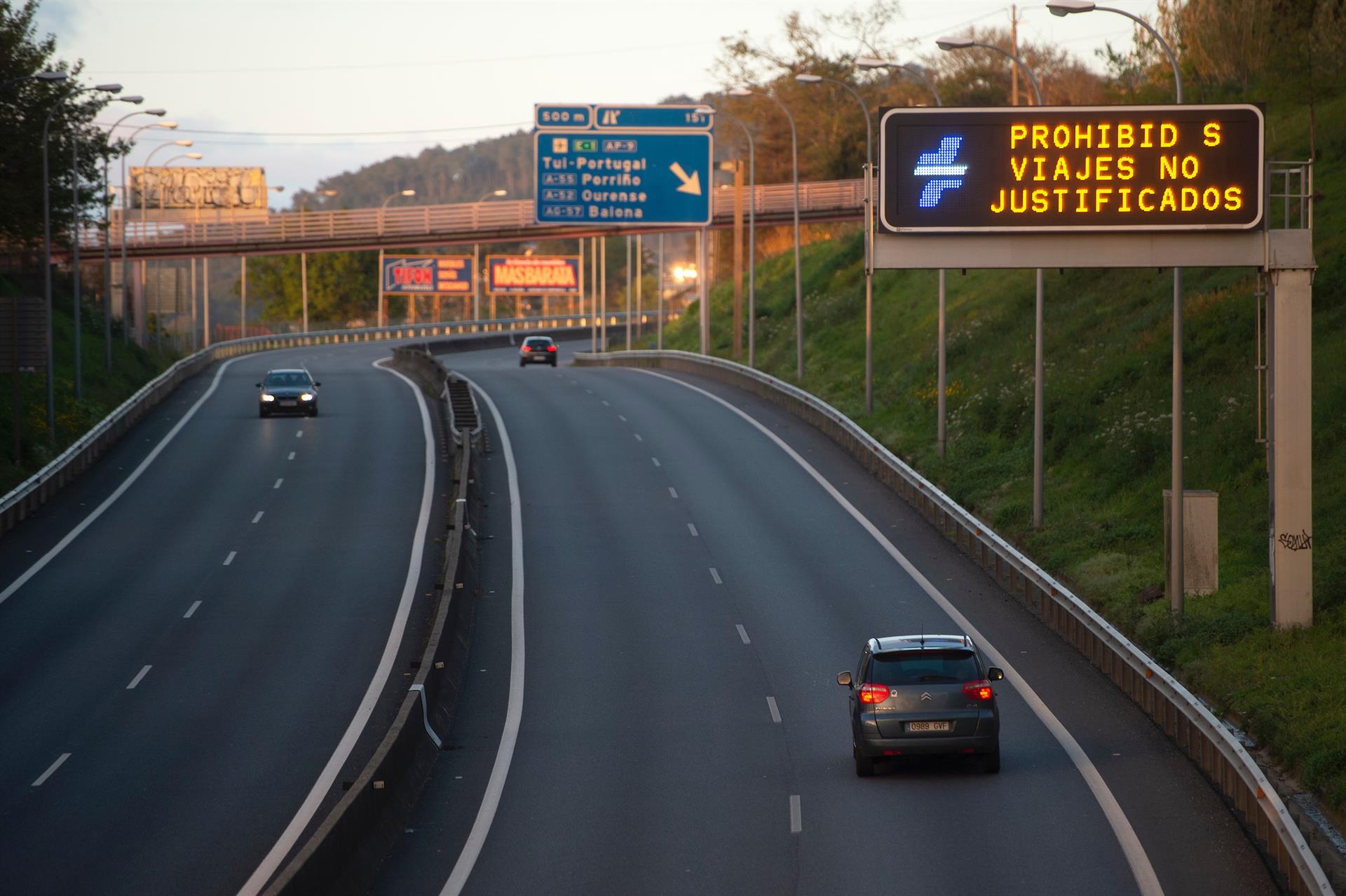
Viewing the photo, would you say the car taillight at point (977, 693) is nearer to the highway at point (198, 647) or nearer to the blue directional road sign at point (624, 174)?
the highway at point (198, 647)

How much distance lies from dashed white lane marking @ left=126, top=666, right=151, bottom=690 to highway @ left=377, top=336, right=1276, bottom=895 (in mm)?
5154

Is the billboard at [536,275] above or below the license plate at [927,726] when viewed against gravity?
above

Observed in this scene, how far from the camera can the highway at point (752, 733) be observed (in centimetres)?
1634

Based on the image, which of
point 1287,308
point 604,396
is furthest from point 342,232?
point 1287,308

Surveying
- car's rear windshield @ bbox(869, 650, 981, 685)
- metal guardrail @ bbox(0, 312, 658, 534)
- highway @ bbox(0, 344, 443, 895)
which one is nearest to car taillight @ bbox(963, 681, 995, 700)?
car's rear windshield @ bbox(869, 650, 981, 685)

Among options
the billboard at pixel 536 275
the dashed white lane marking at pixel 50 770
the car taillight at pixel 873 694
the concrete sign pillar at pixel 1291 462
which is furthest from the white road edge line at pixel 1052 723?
the billboard at pixel 536 275

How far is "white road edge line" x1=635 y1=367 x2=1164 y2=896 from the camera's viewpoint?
16.1 meters

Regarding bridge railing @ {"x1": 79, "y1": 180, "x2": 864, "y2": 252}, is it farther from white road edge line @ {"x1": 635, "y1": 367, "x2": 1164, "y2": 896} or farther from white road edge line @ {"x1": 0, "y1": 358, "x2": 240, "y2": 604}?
white road edge line @ {"x1": 635, "y1": 367, "x2": 1164, "y2": 896}

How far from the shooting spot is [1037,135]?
21688mm

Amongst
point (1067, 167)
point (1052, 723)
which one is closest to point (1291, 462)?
point (1052, 723)

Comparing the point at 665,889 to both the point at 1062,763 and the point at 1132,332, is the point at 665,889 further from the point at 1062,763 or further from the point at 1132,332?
the point at 1132,332

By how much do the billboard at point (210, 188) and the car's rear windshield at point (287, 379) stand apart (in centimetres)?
9059

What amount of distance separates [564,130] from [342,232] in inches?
1215

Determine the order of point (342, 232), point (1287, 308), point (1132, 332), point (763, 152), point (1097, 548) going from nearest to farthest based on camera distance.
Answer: point (1287, 308) → point (1097, 548) → point (1132, 332) → point (342, 232) → point (763, 152)
